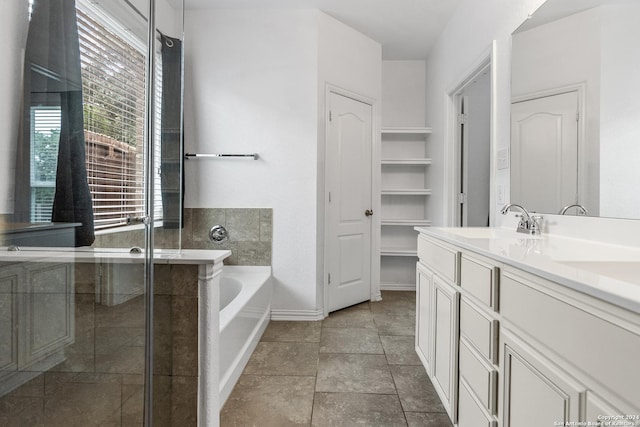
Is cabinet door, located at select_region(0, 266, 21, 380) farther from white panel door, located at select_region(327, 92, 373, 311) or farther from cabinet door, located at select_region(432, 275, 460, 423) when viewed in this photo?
white panel door, located at select_region(327, 92, 373, 311)

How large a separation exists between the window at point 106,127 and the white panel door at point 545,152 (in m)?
1.74

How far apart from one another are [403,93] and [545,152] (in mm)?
2361

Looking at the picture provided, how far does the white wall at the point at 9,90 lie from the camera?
28.4 inches

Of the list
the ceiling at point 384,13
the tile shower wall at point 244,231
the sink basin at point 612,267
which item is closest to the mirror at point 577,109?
the sink basin at point 612,267

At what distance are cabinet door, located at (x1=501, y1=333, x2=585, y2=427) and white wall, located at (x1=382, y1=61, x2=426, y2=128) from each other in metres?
3.11

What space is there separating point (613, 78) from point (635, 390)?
1.20m

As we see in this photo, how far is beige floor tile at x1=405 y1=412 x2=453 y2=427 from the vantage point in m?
1.43

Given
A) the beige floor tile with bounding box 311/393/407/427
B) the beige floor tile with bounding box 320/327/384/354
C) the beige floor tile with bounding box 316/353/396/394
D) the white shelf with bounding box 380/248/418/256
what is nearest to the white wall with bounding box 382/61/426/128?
the white shelf with bounding box 380/248/418/256

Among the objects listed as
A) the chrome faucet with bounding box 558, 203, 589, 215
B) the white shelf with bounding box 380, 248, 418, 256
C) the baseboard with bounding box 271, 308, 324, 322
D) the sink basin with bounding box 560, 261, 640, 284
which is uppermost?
the chrome faucet with bounding box 558, 203, 589, 215

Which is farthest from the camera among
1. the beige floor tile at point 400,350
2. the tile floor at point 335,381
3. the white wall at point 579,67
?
the beige floor tile at point 400,350

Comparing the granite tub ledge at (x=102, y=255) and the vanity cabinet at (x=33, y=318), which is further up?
the granite tub ledge at (x=102, y=255)

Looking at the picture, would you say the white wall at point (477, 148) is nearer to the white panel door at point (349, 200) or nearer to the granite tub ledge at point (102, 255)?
the white panel door at point (349, 200)

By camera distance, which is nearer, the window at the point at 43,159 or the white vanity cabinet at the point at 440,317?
the window at the point at 43,159

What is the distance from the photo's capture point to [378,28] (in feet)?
9.72
